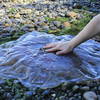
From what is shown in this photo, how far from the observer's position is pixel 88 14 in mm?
7598

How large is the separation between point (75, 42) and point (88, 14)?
4.28 meters

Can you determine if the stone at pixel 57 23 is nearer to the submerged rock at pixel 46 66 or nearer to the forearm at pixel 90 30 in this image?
the submerged rock at pixel 46 66

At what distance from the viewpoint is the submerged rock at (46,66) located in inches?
131

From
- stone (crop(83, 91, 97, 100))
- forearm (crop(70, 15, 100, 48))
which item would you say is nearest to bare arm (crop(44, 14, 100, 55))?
forearm (crop(70, 15, 100, 48))

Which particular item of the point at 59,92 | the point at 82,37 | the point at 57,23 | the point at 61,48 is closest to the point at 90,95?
the point at 59,92

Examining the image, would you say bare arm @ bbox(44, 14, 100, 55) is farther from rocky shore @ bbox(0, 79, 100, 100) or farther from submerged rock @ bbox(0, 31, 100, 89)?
rocky shore @ bbox(0, 79, 100, 100)

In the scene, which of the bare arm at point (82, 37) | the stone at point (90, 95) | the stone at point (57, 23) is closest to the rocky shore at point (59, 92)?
the stone at point (90, 95)

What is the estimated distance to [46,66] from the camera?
11.4ft

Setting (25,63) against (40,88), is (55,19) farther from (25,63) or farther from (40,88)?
(40,88)

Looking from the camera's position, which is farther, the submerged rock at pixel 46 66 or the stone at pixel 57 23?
the stone at pixel 57 23

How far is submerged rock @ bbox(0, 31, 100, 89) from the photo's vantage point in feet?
10.9

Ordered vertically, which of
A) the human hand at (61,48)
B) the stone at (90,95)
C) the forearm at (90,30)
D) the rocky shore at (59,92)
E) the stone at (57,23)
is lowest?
the stone at (57,23)

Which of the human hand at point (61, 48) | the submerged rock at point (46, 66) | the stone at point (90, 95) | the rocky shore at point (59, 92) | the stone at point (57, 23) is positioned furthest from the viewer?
the stone at point (57, 23)

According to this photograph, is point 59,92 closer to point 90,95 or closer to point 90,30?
point 90,95
